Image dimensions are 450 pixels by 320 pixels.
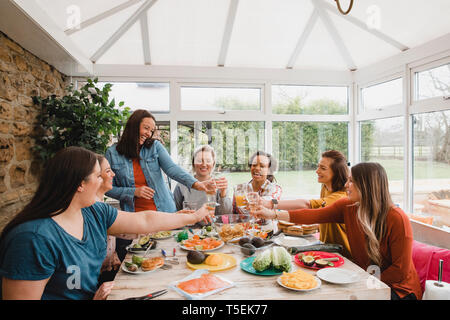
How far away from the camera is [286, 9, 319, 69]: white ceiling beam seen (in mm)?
3620

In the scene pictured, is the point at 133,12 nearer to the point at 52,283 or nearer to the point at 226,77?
the point at 226,77

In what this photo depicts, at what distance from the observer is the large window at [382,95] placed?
366 cm

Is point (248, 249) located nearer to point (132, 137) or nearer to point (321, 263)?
point (321, 263)

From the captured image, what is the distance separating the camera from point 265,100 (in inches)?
167

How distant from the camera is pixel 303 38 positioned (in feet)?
12.6

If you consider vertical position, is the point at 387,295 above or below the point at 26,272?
below

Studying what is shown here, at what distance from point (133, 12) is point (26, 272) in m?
3.13

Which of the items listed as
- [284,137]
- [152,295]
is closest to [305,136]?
[284,137]

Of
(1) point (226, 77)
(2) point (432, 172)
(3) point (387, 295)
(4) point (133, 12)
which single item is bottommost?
(3) point (387, 295)

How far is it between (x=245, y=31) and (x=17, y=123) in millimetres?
2693

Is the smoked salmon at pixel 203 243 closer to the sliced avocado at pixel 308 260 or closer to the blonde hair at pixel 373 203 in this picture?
the sliced avocado at pixel 308 260

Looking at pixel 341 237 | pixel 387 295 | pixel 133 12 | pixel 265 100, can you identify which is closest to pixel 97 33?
pixel 133 12

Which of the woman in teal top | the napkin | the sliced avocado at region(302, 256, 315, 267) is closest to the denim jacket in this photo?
the woman in teal top

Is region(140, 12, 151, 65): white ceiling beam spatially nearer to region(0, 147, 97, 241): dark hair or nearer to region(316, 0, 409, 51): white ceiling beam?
region(316, 0, 409, 51): white ceiling beam
